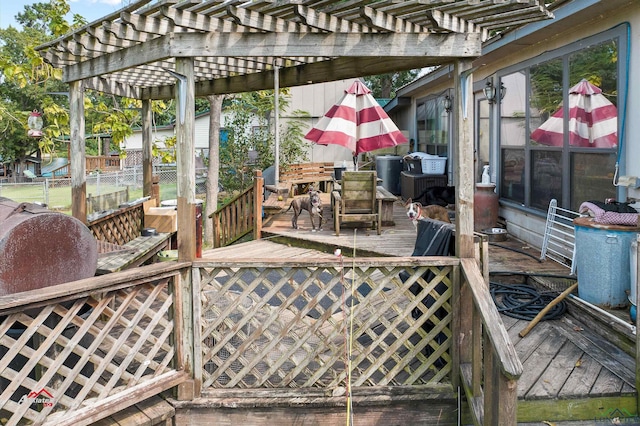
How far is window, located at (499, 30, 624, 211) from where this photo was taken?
5.13 meters

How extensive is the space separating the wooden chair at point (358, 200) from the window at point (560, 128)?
1805mm

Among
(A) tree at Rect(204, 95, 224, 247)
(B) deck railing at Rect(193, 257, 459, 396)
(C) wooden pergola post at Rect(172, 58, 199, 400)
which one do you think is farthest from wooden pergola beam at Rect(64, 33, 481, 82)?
(A) tree at Rect(204, 95, 224, 247)

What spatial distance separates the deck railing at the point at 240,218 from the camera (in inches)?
317

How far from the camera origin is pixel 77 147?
5.50 metres

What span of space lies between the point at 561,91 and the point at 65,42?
4803 millimetres

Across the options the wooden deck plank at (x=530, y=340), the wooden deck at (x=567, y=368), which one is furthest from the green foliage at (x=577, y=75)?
the wooden deck plank at (x=530, y=340)

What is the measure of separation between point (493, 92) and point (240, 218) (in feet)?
13.4

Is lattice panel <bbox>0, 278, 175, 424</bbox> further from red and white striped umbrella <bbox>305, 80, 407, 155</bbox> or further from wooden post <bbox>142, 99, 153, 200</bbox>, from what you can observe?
red and white striped umbrella <bbox>305, 80, 407, 155</bbox>

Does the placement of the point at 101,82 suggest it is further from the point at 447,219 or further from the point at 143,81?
the point at 447,219

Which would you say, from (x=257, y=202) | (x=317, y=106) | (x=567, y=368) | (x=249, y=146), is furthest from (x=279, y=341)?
(x=317, y=106)

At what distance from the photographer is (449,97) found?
10047mm

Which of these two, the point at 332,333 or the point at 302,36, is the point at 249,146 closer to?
the point at 302,36

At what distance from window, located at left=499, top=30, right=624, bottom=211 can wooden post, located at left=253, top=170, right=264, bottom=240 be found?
3351mm

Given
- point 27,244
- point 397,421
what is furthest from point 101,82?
point 397,421
